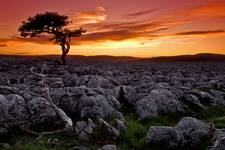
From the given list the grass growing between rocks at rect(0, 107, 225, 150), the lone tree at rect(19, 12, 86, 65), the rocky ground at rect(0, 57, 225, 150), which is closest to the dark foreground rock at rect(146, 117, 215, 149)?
the rocky ground at rect(0, 57, 225, 150)

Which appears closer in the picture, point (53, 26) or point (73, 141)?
point (73, 141)

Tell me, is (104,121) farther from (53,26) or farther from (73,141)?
(53,26)

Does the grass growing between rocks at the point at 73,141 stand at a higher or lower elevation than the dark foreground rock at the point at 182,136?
lower

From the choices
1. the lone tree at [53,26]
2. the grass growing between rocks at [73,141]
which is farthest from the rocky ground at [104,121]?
the lone tree at [53,26]

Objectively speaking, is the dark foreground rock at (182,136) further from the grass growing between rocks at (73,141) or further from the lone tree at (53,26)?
the lone tree at (53,26)

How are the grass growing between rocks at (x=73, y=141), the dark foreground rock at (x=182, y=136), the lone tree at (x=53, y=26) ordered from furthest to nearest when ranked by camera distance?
the lone tree at (x=53, y=26), the dark foreground rock at (x=182, y=136), the grass growing between rocks at (x=73, y=141)

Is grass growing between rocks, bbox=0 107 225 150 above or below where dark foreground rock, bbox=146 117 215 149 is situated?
below

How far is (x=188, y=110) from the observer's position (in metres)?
24.7

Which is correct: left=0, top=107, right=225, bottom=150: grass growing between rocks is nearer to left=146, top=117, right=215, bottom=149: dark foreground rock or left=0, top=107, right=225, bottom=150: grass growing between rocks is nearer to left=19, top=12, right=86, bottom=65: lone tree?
left=146, top=117, right=215, bottom=149: dark foreground rock

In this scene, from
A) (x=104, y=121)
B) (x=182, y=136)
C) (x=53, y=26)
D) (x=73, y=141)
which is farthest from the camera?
(x=53, y=26)

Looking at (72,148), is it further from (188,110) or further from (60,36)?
(60,36)

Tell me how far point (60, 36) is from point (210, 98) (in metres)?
51.4

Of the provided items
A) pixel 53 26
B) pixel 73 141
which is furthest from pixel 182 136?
pixel 53 26

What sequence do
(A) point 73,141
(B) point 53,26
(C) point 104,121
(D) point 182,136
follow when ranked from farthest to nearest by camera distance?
(B) point 53,26
(C) point 104,121
(A) point 73,141
(D) point 182,136
